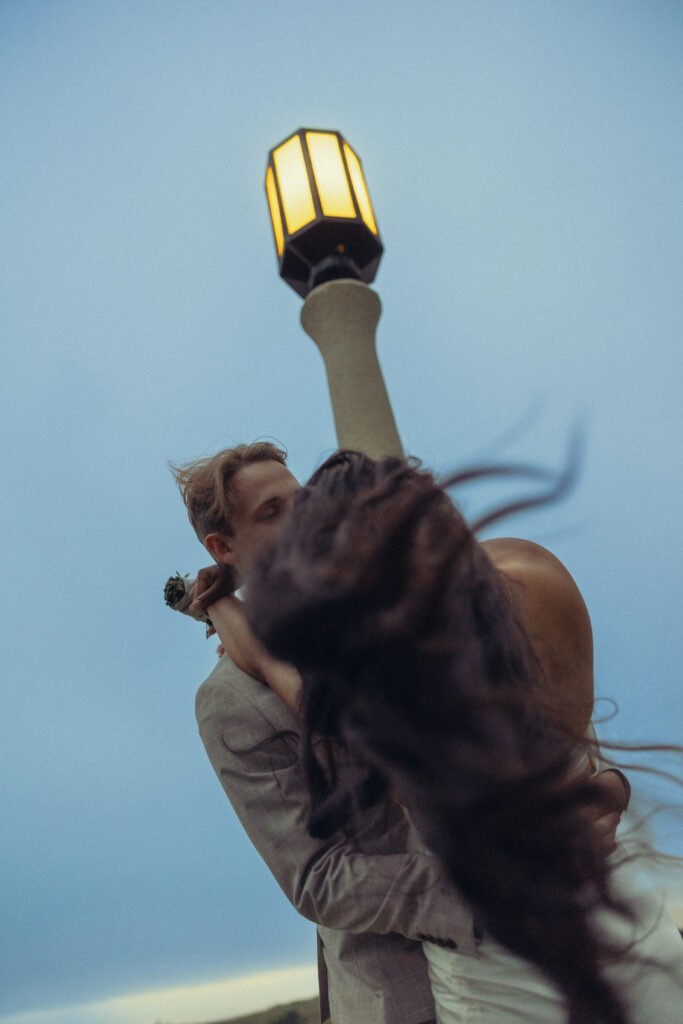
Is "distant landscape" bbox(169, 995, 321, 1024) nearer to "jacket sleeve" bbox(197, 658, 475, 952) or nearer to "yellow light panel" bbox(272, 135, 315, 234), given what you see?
"jacket sleeve" bbox(197, 658, 475, 952)

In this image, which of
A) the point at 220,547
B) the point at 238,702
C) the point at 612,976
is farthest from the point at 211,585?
the point at 612,976

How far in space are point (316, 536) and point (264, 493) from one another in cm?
107


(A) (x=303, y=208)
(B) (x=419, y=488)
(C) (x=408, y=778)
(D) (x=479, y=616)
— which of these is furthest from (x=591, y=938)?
(A) (x=303, y=208)

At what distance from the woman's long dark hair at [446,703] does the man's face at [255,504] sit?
2.99ft

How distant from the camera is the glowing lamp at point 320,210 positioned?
4.28 m

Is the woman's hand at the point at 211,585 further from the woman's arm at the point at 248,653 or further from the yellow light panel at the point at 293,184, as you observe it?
the yellow light panel at the point at 293,184

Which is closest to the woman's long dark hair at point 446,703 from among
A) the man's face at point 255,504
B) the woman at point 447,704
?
the woman at point 447,704

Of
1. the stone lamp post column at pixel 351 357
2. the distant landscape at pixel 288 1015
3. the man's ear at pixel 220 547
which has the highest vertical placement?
the stone lamp post column at pixel 351 357

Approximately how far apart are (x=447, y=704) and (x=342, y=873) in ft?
2.28

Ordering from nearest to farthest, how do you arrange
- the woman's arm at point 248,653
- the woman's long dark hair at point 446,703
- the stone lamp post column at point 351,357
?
the woman's long dark hair at point 446,703 → the woman's arm at point 248,653 → the stone lamp post column at point 351,357

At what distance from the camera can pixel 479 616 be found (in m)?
1.17

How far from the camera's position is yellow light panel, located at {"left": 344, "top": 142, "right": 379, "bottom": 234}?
14.6 ft

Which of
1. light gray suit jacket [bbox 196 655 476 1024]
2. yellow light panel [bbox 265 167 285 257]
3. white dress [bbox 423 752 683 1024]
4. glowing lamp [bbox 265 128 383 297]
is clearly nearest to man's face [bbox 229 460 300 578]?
light gray suit jacket [bbox 196 655 476 1024]

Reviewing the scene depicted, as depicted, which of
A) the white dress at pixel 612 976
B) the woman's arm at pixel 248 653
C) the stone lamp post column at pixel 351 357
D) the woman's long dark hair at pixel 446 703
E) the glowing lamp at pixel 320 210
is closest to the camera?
the woman's long dark hair at pixel 446 703
